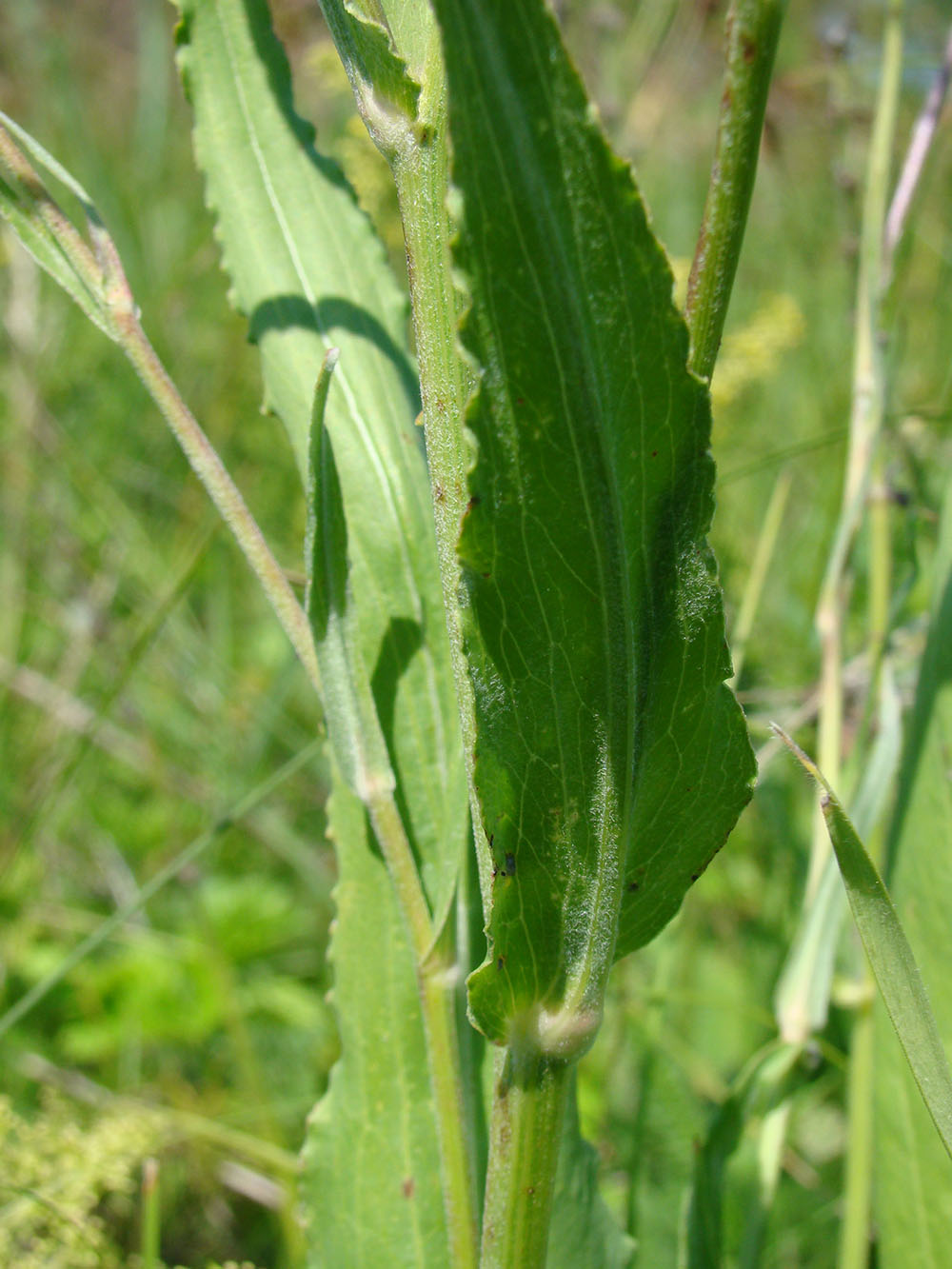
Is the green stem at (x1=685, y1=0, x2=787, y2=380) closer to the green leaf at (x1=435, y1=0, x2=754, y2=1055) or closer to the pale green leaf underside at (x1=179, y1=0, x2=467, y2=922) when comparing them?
the green leaf at (x1=435, y1=0, x2=754, y2=1055)

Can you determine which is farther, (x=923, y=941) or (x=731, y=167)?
(x=923, y=941)

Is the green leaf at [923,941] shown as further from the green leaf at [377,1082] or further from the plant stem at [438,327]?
the plant stem at [438,327]

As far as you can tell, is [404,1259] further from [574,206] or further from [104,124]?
[104,124]

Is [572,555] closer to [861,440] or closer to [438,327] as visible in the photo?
[438,327]

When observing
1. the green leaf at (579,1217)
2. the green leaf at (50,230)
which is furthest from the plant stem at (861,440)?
the green leaf at (50,230)

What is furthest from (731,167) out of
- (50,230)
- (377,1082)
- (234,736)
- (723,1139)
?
(234,736)

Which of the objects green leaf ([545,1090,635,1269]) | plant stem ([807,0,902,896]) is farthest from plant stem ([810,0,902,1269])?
green leaf ([545,1090,635,1269])
